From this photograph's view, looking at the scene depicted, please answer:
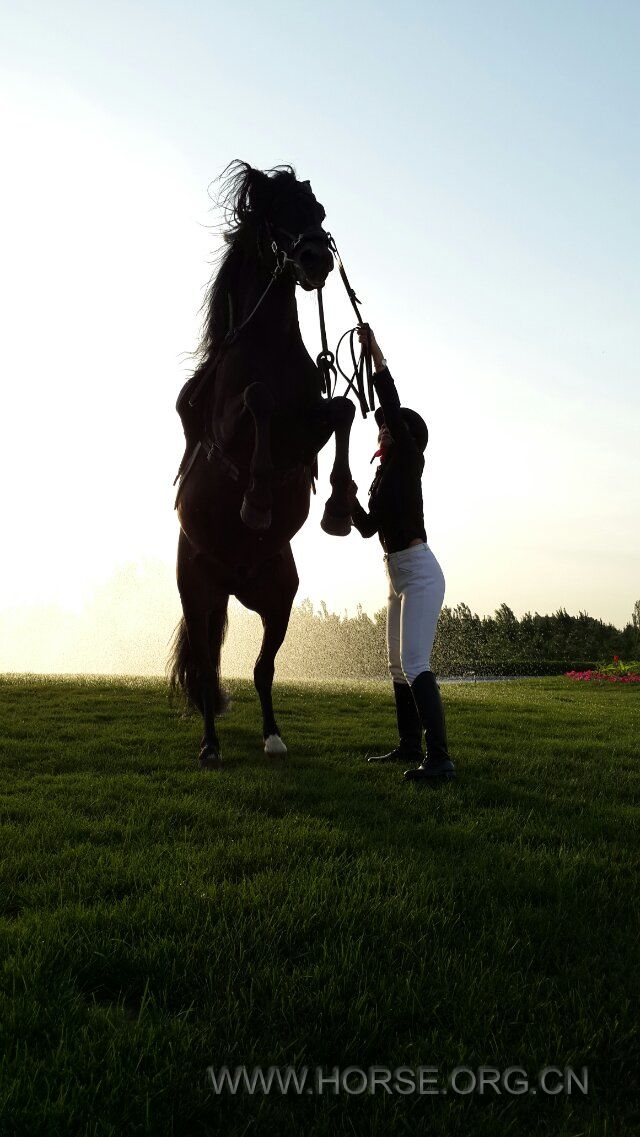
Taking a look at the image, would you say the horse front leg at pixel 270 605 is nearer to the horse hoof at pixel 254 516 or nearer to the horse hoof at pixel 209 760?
the horse hoof at pixel 209 760

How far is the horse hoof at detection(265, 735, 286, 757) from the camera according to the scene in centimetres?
646

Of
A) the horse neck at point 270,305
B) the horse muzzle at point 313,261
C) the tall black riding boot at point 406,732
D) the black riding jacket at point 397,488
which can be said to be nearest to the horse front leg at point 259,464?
the horse neck at point 270,305

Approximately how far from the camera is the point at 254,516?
195 inches

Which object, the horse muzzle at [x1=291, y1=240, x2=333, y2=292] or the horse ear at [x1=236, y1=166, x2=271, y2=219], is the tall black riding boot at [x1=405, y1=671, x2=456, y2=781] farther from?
the horse ear at [x1=236, y1=166, x2=271, y2=219]

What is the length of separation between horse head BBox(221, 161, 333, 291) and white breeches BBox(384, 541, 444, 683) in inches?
80.6

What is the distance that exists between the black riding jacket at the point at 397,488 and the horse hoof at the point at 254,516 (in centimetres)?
94

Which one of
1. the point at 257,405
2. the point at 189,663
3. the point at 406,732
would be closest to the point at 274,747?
the point at 406,732

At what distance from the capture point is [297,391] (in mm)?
5250

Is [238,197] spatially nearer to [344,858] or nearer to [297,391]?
[297,391]

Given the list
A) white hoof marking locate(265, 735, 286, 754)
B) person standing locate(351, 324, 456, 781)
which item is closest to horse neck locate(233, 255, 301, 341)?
person standing locate(351, 324, 456, 781)

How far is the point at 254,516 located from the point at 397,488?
1.35 metres

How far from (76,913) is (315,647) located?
2876 cm

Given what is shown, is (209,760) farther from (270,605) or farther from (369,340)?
(369,340)

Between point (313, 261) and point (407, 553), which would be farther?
point (407, 553)
